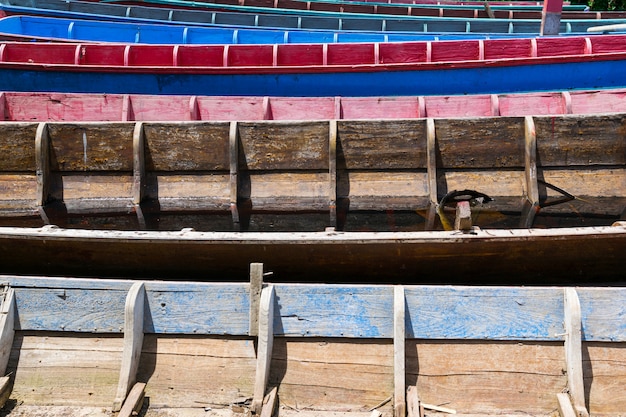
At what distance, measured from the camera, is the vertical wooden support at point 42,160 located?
6840mm

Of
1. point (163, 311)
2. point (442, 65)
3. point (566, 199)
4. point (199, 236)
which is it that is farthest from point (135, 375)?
point (442, 65)

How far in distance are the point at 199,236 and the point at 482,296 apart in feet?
7.62

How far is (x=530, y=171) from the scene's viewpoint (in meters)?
6.73

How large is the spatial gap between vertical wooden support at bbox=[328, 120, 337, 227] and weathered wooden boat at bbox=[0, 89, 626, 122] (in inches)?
56.9

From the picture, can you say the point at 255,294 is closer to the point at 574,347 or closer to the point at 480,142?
the point at 574,347

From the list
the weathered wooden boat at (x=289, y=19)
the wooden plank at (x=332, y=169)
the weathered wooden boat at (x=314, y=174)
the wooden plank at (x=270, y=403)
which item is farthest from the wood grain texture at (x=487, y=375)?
the weathered wooden boat at (x=289, y=19)

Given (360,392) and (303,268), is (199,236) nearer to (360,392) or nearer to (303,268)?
(303,268)

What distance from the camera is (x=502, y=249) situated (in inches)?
194

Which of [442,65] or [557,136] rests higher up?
[442,65]

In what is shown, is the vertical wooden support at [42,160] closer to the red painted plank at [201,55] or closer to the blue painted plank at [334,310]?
the red painted plank at [201,55]

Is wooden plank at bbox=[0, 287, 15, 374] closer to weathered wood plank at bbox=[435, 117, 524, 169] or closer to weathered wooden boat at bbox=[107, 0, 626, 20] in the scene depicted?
weathered wood plank at bbox=[435, 117, 524, 169]

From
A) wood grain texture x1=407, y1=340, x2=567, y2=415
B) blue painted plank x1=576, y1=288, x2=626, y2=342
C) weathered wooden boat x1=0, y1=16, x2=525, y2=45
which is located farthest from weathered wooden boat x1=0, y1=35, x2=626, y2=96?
wood grain texture x1=407, y1=340, x2=567, y2=415

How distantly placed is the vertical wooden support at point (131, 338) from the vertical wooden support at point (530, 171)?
169 inches

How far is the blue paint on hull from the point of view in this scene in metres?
9.31
